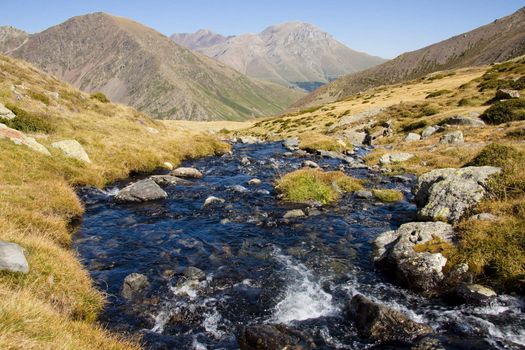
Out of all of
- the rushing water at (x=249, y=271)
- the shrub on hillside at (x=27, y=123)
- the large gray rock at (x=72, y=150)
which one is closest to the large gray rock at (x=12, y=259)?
the rushing water at (x=249, y=271)

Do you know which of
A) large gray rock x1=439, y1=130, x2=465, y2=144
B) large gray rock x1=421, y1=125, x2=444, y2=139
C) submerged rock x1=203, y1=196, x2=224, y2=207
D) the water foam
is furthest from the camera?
large gray rock x1=421, y1=125, x2=444, y2=139

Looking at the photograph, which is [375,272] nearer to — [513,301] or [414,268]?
[414,268]

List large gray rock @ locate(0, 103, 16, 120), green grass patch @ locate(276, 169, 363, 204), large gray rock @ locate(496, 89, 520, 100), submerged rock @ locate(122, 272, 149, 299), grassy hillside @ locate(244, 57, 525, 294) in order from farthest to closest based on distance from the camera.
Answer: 1. large gray rock @ locate(496, 89, 520, 100)
2. large gray rock @ locate(0, 103, 16, 120)
3. green grass patch @ locate(276, 169, 363, 204)
4. submerged rock @ locate(122, 272, 149, 299)
5. grassy hillside @ locate(244, 57, 525, 294)

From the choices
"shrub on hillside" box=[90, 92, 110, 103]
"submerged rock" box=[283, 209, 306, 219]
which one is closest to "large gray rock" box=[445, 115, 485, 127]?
"submerged rock" box=[283, 209, 306, 219]

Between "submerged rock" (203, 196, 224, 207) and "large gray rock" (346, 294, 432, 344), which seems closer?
"large gray rock" (346, 294, 432, 344)

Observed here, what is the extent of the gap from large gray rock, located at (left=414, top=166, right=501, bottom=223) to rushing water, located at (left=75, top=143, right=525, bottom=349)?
2.19 meters

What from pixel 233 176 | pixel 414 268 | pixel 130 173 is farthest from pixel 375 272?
pixel 130 173

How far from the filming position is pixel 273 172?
3406 centimetres

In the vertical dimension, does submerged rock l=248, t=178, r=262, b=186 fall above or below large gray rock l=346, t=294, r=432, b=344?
above

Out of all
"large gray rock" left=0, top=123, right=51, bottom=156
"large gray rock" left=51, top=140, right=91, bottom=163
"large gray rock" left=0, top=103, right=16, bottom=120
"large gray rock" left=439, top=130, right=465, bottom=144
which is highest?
"large gray rock" left=0, top=103, right=16, bottom=120

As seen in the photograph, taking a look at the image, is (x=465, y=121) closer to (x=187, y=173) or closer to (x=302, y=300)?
(x=187, y=173)

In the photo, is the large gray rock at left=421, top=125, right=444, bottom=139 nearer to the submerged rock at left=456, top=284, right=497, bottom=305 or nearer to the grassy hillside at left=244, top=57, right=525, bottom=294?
the grassy hillside at left=244, top=57, right=525, bottom=294

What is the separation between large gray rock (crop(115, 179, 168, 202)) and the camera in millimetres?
23406

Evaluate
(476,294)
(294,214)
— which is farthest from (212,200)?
(476,294)
